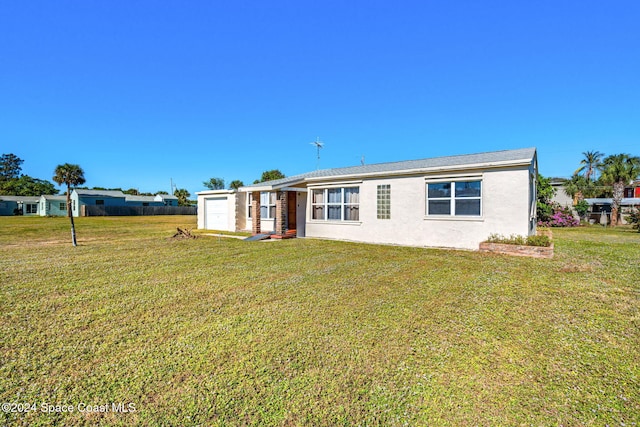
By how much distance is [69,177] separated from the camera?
12.9 m

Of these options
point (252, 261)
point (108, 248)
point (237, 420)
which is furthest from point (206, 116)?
point (237, 420)

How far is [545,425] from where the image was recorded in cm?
215

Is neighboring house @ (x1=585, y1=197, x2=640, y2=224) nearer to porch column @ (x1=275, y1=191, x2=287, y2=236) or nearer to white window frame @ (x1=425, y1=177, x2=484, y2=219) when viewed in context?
white window frame @ (x1=425, y1=177, x2=484, y2=219)

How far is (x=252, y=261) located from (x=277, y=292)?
3222 mm

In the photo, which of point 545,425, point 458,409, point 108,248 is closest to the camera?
point 545,425

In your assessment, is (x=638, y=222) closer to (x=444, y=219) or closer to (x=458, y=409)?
(x=444, y=219)

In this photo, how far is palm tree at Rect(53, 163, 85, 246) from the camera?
40.1 ft

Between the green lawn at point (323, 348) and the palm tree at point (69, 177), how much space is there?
671 centimetres

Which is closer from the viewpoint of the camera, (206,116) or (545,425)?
(545,425)

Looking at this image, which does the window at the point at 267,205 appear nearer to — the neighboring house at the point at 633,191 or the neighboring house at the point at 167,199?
the neighboring house at the point at 633,191

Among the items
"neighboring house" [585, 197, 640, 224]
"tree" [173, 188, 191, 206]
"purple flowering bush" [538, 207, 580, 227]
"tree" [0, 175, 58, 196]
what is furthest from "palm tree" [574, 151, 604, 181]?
"tree" [0, 175, 58, 196]

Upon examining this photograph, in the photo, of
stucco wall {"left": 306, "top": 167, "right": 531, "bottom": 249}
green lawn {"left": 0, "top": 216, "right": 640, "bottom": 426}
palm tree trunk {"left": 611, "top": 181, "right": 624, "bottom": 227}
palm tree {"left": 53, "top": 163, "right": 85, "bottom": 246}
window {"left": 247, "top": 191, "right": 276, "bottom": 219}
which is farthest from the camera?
palm tree trunk {"left": 611, "top": 181, "right": 624, "bottom": 227}

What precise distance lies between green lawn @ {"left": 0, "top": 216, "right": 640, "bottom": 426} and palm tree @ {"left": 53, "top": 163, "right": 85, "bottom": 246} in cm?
671

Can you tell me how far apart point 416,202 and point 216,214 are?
1441 cm
